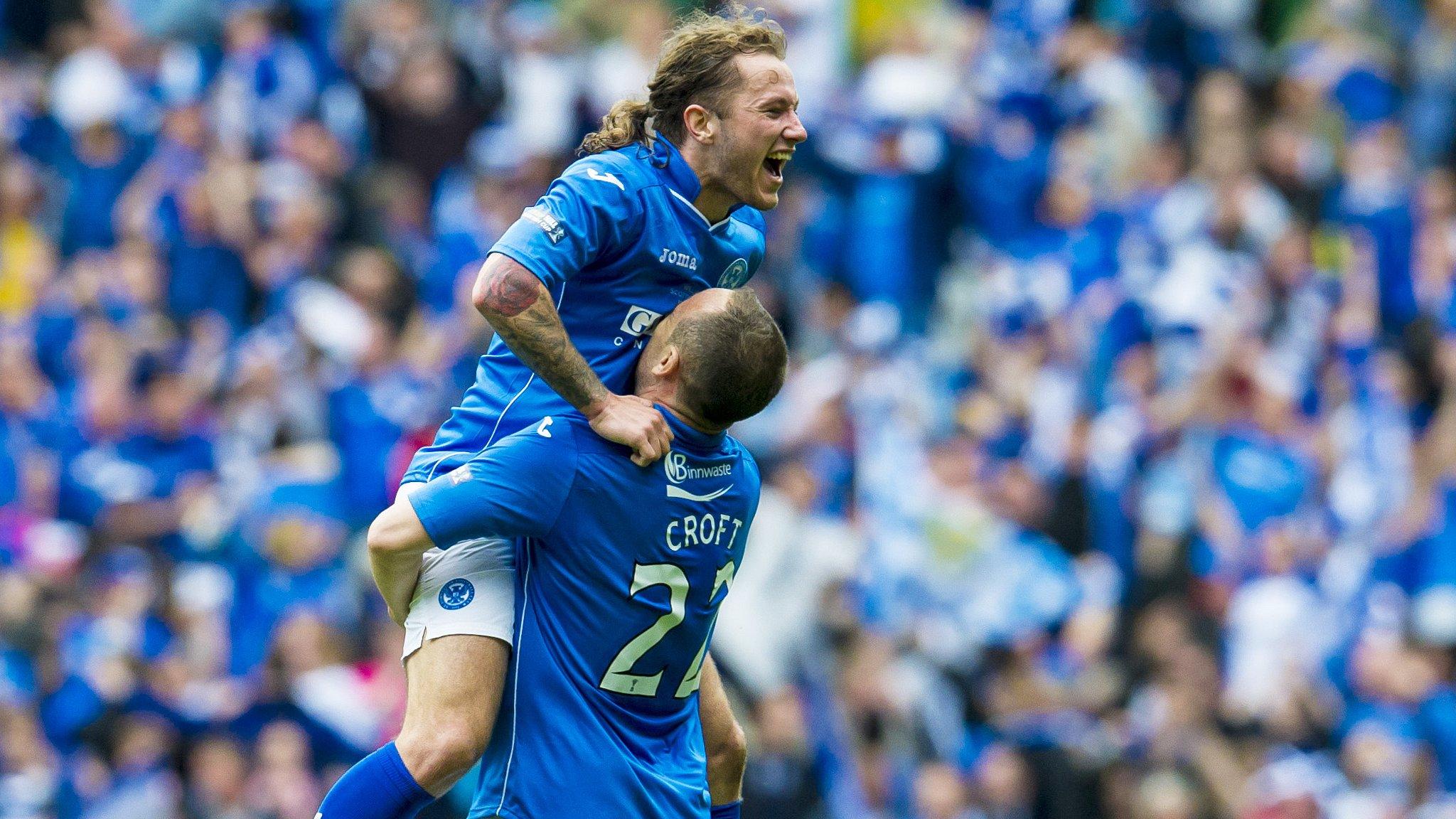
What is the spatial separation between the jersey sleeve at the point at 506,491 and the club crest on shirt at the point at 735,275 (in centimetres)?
75

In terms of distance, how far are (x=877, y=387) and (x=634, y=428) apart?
7748 millimetres

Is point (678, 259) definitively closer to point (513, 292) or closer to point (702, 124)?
point (702, 124)

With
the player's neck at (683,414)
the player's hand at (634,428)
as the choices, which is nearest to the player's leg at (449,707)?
the player's hand at (634,428)

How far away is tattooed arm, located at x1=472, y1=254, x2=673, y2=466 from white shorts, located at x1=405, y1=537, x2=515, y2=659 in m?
0.48

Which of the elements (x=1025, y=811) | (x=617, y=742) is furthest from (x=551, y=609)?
(x=1025, y=811)

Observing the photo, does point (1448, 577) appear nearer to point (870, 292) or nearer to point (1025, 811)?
point (1025, 811)

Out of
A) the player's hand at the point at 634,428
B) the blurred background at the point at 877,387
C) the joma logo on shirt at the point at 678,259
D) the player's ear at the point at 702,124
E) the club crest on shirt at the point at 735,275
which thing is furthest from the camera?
the blurred background at the point at 877,387

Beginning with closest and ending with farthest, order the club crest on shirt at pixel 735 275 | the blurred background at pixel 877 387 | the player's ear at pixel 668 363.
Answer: the player's ear at pixel 668 363
the club crest on shirt at pixel 735 275
the blurred background at pixel 877 387

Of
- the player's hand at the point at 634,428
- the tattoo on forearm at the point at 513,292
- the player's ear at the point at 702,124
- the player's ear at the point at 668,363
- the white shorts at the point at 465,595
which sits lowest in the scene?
the white shorts at the point at 465,595

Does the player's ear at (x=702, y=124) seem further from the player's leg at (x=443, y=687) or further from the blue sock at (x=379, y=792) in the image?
the blue sock at (x=379, y=792)

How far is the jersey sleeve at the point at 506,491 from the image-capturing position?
5.05 metres

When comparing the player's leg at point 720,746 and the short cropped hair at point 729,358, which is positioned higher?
the short cropped hair at point 729,358

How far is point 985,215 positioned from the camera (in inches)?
567

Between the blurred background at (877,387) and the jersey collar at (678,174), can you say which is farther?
the blurred background at (877,387)
